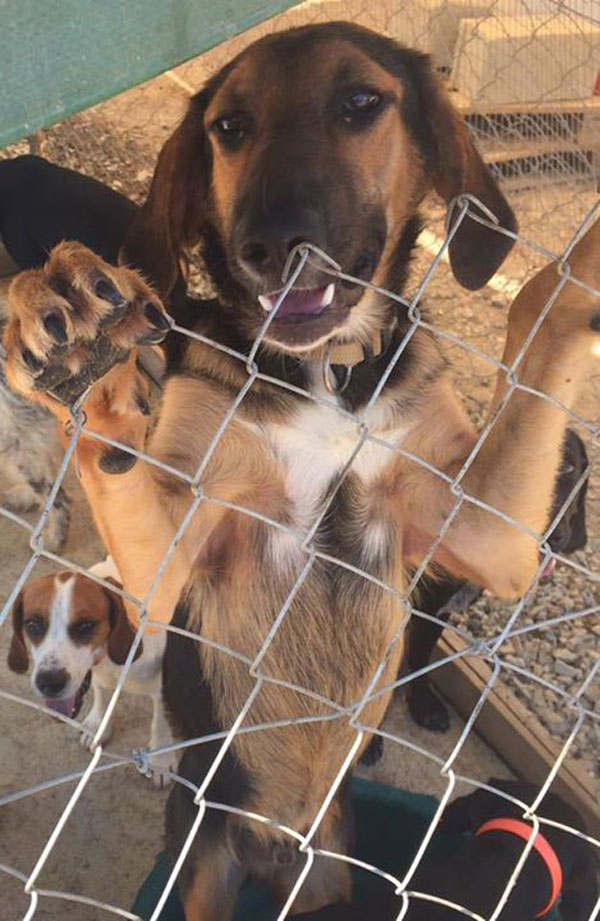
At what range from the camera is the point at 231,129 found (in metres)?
1.79

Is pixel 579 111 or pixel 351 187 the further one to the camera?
pixel 579 111

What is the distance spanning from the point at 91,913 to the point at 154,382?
179 cm

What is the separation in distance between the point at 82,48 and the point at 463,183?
112 cm

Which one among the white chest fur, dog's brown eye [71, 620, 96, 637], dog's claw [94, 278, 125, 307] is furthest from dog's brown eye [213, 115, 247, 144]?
dog's brown eye [71, 620, 96, 637]

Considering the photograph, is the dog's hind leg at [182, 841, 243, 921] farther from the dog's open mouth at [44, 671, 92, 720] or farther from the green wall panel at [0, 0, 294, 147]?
the green wall panel at [0, 0, 294, 147]

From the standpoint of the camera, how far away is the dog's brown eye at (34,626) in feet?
8.46

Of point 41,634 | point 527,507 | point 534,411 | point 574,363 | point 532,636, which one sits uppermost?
point 574,363

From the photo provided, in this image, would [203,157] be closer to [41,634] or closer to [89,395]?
[89,395]

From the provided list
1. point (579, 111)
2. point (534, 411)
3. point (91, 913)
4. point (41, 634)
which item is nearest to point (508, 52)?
point (579, 111)

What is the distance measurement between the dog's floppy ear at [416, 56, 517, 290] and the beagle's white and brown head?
140cm

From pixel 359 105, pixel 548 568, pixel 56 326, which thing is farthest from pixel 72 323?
pixel 548 568

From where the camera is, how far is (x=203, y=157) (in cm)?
192

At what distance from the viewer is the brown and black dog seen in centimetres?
156

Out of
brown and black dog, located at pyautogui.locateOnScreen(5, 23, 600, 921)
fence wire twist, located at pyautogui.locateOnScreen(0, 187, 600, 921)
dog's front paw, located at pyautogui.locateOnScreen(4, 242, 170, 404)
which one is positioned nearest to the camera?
fence wire twist, located at pyautogui.locateOnScreen(0, 187, 600, 921)
